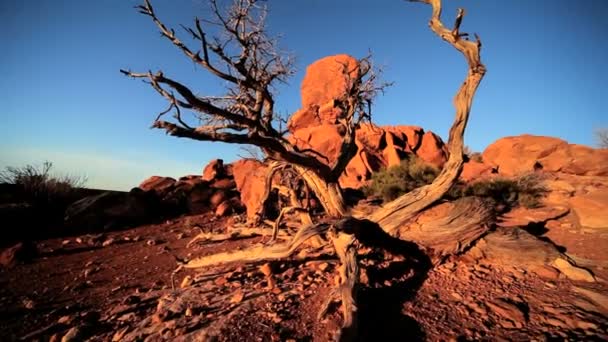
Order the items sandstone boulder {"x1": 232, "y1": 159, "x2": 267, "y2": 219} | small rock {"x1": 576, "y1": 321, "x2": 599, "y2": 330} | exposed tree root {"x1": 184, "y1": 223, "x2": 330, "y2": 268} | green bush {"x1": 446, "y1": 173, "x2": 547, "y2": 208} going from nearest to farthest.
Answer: small rock {"x1": 576, "y1": 321, "x2": 599, "y2": 330}
exposed tree root {"x1": 184, "y1": 223, "x2": 330, "y2": 268}
green bush {"x1": 446, "y1": 173, "x2": 547, "y2": 208}
sandstone boulder {"x1": 232, "y1": 159, "x2": 267, "y2": 219}

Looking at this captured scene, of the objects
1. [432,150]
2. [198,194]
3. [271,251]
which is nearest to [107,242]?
[198,194]

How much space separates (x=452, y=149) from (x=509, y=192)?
5.41 metres

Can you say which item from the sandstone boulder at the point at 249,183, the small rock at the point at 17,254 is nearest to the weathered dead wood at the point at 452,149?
the sandstone boulder at the point at 249,183

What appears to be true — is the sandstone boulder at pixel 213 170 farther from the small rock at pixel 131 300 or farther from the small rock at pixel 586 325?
the small rock at pixel 586 325

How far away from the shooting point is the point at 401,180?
32.4 feet

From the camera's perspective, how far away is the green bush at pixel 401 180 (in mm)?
9070

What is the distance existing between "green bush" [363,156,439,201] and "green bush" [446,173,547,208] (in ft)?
4.77

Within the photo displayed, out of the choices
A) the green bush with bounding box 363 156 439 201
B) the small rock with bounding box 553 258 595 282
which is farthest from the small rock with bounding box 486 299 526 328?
the green bush with bounding box 363 156 439 201

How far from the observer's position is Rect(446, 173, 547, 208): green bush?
741cm

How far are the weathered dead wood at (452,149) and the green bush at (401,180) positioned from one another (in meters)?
4.27

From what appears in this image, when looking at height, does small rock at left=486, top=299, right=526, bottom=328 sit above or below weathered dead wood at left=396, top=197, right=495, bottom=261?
below

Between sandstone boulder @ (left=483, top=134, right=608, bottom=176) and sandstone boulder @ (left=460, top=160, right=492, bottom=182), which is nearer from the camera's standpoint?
sandstone boulder @ (left=483, top=134, right=608, bottom=176)

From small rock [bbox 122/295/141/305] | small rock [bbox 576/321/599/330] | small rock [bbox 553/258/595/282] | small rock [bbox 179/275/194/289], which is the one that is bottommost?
small rock [bbox 122/295/141/305]

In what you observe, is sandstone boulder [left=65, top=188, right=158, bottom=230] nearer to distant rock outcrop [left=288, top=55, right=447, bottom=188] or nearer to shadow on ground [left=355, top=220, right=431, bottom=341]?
distant rock outcrop [left=288, top=55, right=447, bottom=188]
